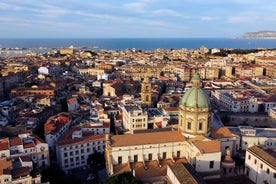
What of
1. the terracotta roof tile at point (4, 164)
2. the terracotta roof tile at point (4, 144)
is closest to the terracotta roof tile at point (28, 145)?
the terracotta roof tile at point (4, 144)

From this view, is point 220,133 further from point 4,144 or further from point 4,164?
point 4,144

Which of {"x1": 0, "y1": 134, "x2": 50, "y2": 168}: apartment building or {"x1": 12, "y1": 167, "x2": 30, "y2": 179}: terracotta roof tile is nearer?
{"x1": 12, "y1": 167, "x2": 30, "y2": 179}: terracotta roof tile

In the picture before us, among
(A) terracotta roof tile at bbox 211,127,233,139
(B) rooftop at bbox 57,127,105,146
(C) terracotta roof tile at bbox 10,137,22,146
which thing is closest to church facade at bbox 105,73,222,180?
(A) terracotta roof tile at bbox 211,127,233,139

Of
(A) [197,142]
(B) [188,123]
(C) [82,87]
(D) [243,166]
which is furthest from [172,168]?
(C) [82,87]

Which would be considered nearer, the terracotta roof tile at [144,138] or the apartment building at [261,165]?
the apartment building at [261,165]

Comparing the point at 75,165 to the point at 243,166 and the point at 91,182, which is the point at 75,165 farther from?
the point at 243,166

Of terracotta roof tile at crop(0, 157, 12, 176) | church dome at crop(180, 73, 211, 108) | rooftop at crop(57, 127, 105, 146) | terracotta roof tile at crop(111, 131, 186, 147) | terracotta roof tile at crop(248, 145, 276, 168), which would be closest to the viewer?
terracotta roof tile at crop(248, 145, 276, 168)

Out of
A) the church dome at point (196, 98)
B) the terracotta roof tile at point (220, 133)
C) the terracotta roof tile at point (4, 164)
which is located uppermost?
the church dome at point (196, 98)

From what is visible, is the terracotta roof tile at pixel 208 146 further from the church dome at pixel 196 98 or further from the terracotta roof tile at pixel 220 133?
the terracotta roof tile at pixel 220 133

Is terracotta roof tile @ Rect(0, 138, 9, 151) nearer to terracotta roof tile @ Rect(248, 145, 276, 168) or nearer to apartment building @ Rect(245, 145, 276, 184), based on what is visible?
apartment building @ Rect(245, 145, 276, 184)
